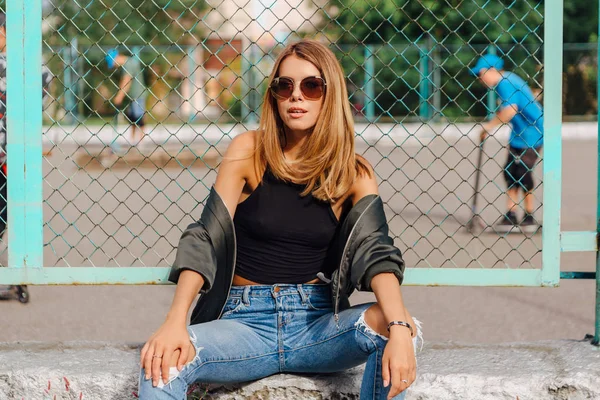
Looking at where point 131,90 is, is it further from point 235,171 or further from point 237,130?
point 235,171

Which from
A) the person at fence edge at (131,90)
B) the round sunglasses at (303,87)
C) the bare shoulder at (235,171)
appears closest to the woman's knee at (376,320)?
the bare shoulder at (235,171)

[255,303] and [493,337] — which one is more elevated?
[255,303]

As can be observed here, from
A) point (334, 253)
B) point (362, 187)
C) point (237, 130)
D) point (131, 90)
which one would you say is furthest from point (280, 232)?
point (131, 90)

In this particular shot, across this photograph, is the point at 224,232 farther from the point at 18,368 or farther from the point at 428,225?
the point at 428,225

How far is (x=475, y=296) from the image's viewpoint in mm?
5410

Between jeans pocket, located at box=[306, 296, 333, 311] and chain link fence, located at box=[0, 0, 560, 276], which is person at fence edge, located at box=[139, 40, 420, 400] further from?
chain link fence, located at box=[0, 0, 560, 276]

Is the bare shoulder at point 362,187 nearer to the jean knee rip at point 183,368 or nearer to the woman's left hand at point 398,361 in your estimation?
the woman's left hand at point 398,361

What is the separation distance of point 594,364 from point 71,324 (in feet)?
9.04

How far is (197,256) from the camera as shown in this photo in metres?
2.79

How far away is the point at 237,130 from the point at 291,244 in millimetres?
13480

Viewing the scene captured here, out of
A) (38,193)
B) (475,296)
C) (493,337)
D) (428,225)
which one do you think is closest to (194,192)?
(428,225)

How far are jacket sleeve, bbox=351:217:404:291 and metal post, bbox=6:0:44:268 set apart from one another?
1172mm

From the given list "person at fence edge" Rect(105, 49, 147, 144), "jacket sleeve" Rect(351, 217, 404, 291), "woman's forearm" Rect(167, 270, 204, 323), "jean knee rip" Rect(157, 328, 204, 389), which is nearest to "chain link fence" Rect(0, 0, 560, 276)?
"person at fence edge" Rect(105, 49, 147, 144)

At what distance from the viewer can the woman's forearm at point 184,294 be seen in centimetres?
263
